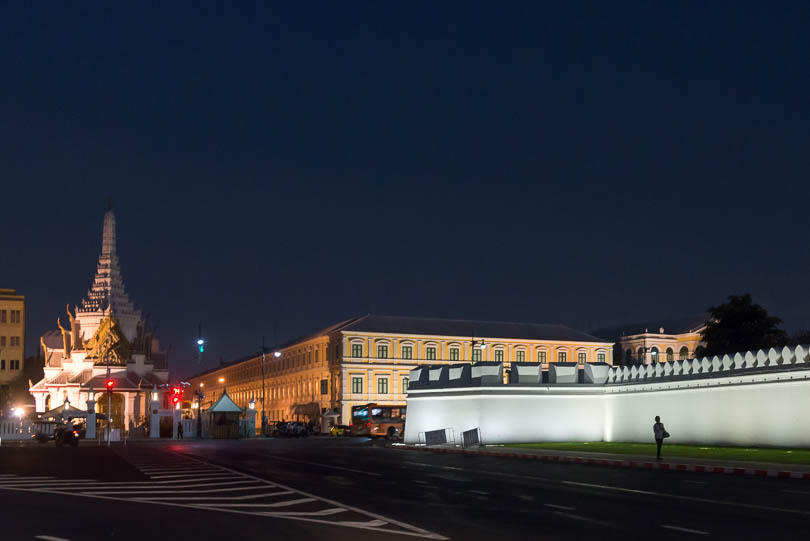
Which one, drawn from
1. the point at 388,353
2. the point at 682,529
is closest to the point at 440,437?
the point at 682,529

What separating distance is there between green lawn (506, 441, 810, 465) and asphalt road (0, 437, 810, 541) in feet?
19.8

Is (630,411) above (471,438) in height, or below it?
above

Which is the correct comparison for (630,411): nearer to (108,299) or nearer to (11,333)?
(108,299)

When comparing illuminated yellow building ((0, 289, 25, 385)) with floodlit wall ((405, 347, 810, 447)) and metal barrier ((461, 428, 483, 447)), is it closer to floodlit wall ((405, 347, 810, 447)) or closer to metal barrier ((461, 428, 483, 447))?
floodlit wall ((405, 347, 810, 447))

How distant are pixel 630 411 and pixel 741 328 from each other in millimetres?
39922

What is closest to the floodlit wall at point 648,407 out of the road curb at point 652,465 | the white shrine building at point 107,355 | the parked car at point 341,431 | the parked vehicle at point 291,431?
the road curb at point 652,465

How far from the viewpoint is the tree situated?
80.9 m

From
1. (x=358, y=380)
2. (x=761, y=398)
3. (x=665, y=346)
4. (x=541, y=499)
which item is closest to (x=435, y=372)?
(x=761, y=398)

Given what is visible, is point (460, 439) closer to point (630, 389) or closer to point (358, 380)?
point (630, 389)

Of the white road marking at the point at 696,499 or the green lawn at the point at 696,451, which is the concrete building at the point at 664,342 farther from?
the white road marking at the point at 696,499

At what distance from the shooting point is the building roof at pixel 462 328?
113625 millimetres

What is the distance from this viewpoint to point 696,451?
37.6 m

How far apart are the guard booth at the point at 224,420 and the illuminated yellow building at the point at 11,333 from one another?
63049 mm

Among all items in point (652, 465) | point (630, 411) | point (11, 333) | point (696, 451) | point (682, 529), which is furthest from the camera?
point (11, 333)
